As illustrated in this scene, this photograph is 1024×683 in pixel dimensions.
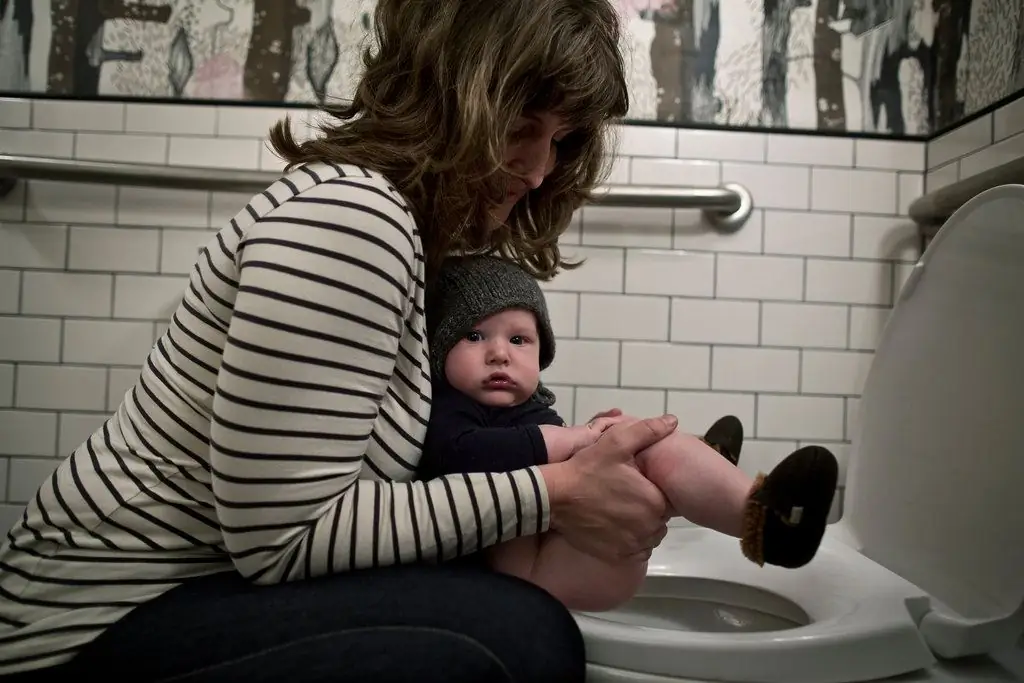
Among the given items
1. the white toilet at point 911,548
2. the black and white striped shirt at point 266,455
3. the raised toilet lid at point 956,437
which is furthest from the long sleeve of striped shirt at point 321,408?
the raised toilet lid at point 956,437

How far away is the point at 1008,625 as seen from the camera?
705 mm

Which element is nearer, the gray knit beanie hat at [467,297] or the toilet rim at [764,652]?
the toilet rim at [764,652]

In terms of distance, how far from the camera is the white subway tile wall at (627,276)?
1.24 metres

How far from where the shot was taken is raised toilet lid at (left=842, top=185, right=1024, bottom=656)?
0.72 metres

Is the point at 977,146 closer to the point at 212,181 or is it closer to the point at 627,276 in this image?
the point at 627,276

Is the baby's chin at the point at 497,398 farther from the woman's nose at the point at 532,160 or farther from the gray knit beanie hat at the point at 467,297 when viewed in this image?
the woman's nose at the point at 532,160

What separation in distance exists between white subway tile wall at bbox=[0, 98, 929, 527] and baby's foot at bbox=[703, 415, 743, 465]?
1.21 ft

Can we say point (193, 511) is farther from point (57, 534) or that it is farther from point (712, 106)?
point (712, 106)

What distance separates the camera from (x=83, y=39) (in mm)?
1227

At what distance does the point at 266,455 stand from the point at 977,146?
Result: 120 centimetres

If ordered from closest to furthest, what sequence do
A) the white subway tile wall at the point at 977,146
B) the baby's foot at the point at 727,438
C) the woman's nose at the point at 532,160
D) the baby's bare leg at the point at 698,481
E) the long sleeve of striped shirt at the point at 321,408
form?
1. the long sleeve of striped shirt at the point at 321,408
2. the baby's bare leg at the point at 698,481
3. the woman's nose at the point at 532,160
4. the baby's foot at the point at 727,438
5. the white subway tile wall at the point at 977,146

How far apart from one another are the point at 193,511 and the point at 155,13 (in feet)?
3.45

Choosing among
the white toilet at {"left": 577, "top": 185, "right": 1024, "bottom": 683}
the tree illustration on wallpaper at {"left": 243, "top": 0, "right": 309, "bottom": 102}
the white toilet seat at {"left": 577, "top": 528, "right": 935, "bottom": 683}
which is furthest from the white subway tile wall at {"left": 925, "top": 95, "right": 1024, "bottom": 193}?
the tree illustration on wallpaper at {"left": 243, "top": 0, "right": 309, "bottom": 102}

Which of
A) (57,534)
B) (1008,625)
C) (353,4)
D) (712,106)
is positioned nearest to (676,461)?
(1008,625)
